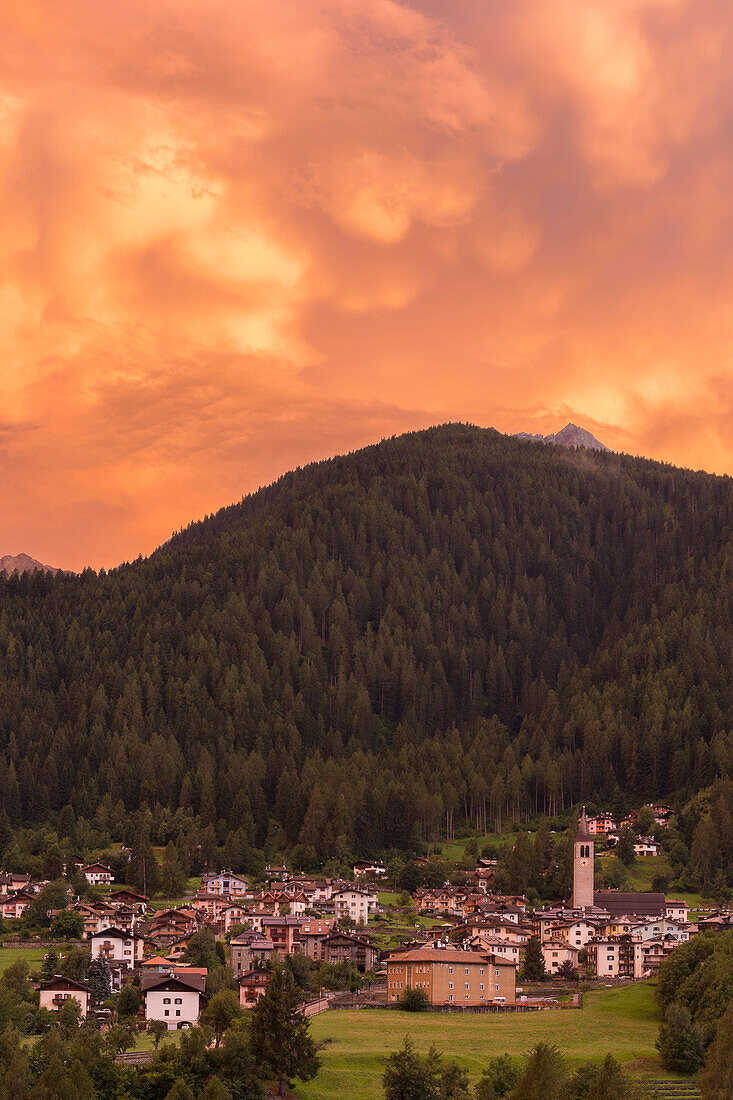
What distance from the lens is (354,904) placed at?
164750mm

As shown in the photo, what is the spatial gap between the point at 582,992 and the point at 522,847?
200ft

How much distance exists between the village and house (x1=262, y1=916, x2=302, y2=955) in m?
0.16

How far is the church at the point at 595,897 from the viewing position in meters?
165

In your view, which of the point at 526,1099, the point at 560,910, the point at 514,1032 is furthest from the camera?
the point at 560,910

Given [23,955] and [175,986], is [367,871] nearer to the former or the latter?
[23,955]

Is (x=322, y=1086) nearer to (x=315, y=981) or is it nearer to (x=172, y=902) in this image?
(x=315, y=981)

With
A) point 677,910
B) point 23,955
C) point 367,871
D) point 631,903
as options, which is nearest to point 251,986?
point 23,955

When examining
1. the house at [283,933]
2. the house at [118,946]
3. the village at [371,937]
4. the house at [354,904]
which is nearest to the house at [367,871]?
the village at [371,937]

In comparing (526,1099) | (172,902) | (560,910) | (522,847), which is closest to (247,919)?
(172,902)

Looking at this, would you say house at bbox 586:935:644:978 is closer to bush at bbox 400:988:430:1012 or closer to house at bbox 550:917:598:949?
house at bbox 550:917:598:949

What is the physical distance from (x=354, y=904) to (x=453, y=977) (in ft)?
137

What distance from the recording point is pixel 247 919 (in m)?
153

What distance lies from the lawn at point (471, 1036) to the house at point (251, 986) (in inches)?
227

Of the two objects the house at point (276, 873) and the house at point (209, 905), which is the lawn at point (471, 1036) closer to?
the house at point (209, 905)
